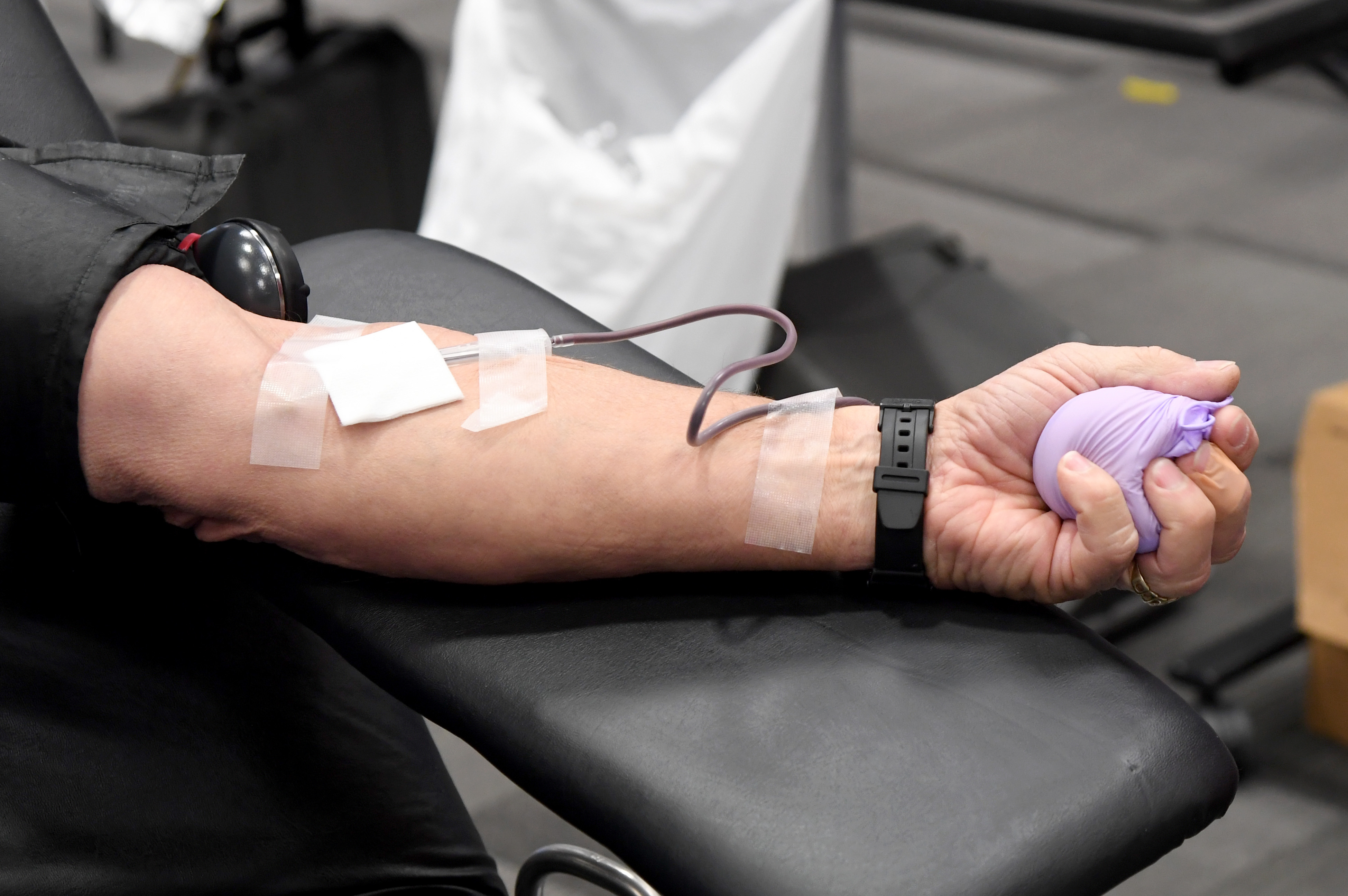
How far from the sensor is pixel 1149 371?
2.15ft

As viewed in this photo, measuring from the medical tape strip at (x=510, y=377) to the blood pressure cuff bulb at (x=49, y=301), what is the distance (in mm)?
182

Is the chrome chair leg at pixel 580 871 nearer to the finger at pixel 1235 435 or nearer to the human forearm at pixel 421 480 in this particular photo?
the human forearm at pixel 421 480

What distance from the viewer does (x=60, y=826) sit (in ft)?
2.30

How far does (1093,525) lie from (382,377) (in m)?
0.37

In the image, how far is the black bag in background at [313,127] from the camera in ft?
6.71

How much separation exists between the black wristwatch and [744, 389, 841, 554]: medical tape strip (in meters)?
0.03

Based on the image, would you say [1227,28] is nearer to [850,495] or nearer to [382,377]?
[850,495]

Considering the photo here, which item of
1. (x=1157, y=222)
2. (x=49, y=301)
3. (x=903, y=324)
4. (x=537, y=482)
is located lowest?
(x=1157, y=222)

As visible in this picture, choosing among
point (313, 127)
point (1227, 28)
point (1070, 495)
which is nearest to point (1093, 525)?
point (1070, 495)

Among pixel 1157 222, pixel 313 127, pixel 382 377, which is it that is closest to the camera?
pixel 382 377

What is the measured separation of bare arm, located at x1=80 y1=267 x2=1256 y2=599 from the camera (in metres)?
0.63

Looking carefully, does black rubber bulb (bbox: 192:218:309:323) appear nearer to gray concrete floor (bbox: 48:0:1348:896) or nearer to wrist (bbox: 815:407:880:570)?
wrist (bbox: 815:407:880:570)

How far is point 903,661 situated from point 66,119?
66cm

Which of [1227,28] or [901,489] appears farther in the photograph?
[1227,28]
